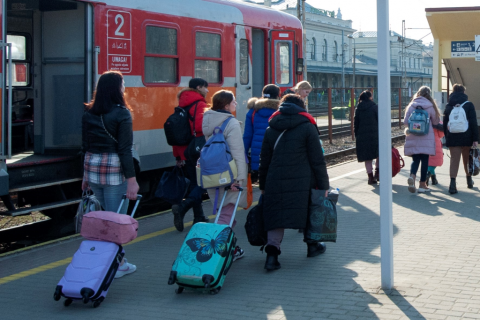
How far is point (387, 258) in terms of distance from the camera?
5266 mm

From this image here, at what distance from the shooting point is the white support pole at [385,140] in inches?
204

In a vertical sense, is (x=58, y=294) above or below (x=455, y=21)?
below

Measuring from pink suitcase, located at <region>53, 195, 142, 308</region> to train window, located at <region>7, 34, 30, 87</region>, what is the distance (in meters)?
4.74

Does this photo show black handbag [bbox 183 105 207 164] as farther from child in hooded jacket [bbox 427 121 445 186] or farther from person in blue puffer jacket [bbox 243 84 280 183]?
child in hooded jacket [bbox 427 121 445 186]

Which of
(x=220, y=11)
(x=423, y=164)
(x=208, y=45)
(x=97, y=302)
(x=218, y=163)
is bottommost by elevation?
(x=97, y=302)

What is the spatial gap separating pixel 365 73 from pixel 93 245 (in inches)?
2758

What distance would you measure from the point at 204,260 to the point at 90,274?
914mm

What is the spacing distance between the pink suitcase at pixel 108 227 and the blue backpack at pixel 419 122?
5.90 meters

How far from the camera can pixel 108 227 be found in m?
5.30

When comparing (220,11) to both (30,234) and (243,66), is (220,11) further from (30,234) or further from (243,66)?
(30,234)

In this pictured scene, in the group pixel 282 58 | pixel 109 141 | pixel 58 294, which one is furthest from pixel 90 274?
pixel 282 58

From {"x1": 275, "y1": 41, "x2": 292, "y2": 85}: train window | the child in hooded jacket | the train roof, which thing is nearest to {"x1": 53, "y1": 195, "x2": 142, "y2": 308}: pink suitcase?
the train roof

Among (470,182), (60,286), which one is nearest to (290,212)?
(60,286)

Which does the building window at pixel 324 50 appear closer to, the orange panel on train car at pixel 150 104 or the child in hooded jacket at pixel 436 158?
the child in hooded jacket at pixel 436 158
